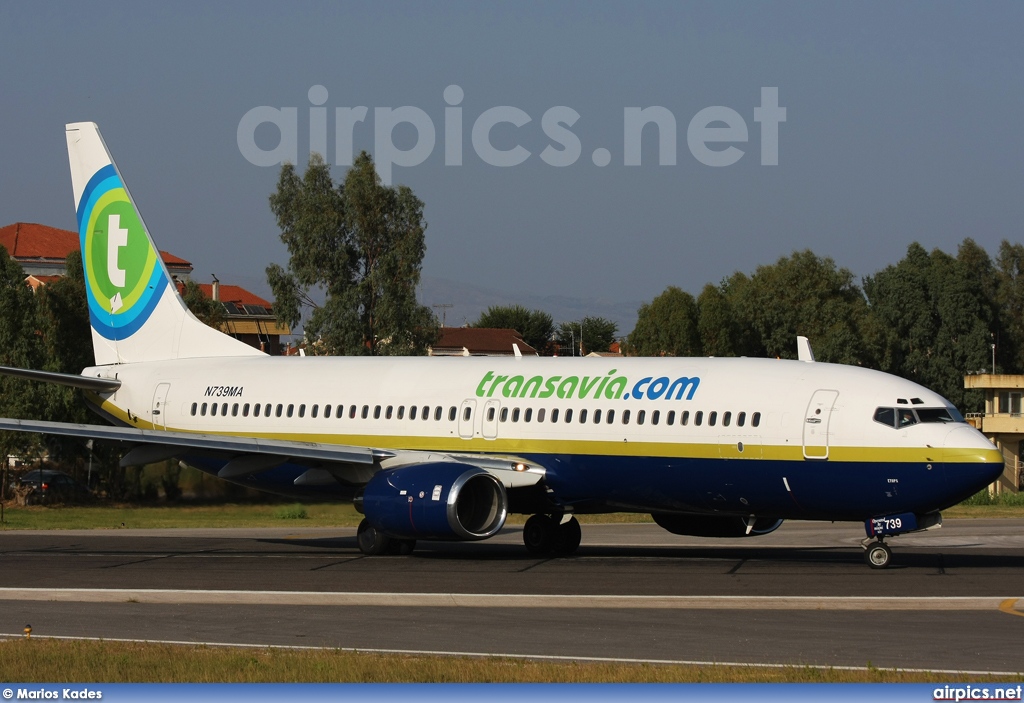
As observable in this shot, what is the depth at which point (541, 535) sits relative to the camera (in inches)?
1083

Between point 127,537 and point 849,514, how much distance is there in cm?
1831

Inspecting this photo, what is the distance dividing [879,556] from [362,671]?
1257 cm

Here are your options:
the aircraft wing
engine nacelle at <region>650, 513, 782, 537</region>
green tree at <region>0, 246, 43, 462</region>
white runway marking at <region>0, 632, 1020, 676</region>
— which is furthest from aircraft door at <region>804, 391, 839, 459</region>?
green tree at <region>0, 246, 43, 462</region>

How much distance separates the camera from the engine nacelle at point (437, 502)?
23.9 m

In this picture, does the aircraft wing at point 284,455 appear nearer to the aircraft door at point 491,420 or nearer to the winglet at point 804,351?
the aircraft door at point 491,420

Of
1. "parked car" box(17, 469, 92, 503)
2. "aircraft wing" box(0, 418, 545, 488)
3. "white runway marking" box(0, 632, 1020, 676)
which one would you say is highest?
"aircraft wing" box(0, 418, 545, 488)

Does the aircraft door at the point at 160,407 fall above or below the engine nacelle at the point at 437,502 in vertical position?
above

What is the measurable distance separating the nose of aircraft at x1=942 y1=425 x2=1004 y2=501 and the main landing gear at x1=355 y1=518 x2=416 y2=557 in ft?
34.7

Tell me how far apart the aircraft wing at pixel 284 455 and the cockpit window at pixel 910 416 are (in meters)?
6.50

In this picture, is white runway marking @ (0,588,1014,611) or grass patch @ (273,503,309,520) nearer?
white runway marking @ (0,588,1014,611)

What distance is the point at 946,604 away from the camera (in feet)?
60.6

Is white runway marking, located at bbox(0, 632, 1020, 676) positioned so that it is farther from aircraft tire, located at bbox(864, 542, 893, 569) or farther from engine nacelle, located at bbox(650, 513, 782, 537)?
engine nacelle, located at bbox(650, 513, 782, 537)

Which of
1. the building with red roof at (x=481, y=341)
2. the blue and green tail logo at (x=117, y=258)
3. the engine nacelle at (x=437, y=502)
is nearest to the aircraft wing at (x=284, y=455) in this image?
the engine nacelle at (x=437, y=502)

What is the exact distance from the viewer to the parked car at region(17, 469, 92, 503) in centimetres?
5350
